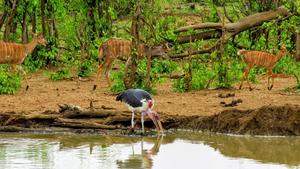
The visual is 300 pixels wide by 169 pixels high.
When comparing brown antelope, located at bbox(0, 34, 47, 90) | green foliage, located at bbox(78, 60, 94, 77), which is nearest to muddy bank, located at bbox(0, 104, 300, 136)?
brown antelope, located at bbox(0, 34, 47, 90)

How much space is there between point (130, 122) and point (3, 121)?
→ 168cm

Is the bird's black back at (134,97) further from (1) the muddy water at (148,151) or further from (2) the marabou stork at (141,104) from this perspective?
(1) the muddy water at (148,151)

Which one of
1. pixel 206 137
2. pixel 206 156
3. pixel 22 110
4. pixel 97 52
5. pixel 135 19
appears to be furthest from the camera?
pixel 97 52

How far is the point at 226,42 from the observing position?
53.4ft

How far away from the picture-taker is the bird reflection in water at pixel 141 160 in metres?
9.14

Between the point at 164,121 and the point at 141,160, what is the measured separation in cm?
203

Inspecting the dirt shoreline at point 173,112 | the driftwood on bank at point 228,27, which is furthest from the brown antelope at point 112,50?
the driftwood on bank at point 228,27

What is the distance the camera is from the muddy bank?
11.1m

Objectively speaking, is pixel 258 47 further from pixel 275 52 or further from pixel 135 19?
pixel 135 19

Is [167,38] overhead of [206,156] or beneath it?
overhead

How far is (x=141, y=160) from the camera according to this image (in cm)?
953

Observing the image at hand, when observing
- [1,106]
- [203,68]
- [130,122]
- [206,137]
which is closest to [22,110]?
[1,106]

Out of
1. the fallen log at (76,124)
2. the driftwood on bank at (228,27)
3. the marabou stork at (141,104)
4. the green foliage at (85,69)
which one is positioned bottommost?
the fallen log at (76,124)

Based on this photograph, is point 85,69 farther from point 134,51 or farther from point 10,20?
point 134,51
